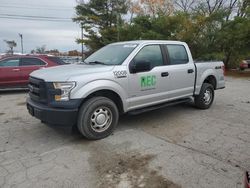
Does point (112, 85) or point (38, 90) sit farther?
point (112, 85)

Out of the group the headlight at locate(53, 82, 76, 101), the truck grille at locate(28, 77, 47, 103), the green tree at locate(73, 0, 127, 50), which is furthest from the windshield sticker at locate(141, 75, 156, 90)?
the green tree at locate(73, 0, 127, 50)

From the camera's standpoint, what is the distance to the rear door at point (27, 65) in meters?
9.49

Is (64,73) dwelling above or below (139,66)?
below

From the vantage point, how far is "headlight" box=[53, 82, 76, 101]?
397 centimetres

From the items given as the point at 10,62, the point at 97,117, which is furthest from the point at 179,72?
the point at 10,62

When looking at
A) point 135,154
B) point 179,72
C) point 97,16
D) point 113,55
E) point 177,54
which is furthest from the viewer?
point 97,16

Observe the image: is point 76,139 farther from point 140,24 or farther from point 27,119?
point 140,24

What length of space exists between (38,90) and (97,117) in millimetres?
1159

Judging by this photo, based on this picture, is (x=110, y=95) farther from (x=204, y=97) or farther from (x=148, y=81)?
(x=204, y=97)

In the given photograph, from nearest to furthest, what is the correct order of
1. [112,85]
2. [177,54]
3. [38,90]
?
1. [38,90]
2. [112,85]
3. [177,54]

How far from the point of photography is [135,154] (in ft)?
12.7

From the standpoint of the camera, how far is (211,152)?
155 inches

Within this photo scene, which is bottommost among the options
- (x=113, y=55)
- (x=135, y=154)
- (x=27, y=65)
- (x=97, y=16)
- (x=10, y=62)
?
(x=135, y=154)

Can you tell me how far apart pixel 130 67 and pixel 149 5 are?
29.8 m
